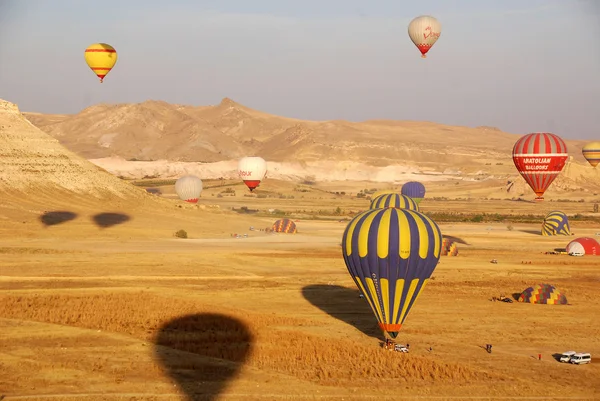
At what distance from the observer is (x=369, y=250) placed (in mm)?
28750

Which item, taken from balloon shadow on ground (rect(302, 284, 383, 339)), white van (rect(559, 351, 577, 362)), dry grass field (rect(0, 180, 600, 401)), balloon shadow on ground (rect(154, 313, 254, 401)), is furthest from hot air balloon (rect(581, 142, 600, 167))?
white van (rect(559, 351, 577, 362))

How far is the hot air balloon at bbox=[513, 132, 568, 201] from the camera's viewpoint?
6322 centimetres

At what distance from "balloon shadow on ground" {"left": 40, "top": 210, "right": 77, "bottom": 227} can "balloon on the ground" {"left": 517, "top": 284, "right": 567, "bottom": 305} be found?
38.6 meters

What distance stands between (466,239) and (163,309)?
40.5 metres

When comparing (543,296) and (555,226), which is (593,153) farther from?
(543,296)

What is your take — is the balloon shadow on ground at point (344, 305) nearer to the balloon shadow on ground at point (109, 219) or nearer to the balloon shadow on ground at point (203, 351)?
the balloon shadow on ground at point (203, 351)

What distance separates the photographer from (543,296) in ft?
125

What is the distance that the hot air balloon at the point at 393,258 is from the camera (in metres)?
28.3

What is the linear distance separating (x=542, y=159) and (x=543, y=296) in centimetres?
2710

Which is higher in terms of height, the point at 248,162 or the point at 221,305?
the point at 248,162

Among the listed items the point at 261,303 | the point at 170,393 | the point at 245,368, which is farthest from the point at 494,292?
the point at 170,393

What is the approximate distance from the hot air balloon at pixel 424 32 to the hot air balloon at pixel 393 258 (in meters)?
44.4

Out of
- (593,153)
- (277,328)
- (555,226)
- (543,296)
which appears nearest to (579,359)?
(277,328)

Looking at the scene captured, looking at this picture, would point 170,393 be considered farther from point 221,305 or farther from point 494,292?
→ point 494,292
